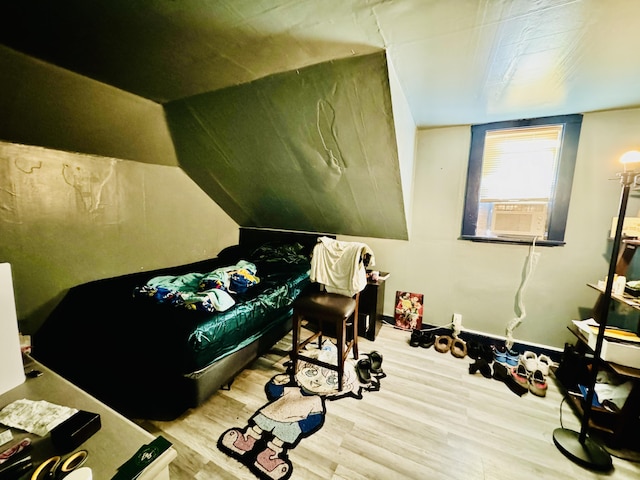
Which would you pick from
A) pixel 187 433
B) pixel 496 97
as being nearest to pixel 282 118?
pixel 496 97

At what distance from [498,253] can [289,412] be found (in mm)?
2502

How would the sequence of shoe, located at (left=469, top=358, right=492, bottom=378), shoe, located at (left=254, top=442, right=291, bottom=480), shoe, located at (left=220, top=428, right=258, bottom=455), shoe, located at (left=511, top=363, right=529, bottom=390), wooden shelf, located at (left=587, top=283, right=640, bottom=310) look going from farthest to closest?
1. shoe, located at (left=469, top=358, right=492, bottom=378)
2. shoe, located at (left=511, top=363, right=529, bottom=390)
3. wooden shelf, located at (left=587, top=283, right=640, bottom=310)
4. shoe, located at (left=220, top=428, right=258, bottom=455)
5. shoe, located at (left=254, top=442, right=291, bottom=480)

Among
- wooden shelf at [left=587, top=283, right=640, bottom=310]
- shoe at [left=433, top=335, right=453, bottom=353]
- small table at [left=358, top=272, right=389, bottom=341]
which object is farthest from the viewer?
small table at [left=358, top=272, right=389, bottom=341]

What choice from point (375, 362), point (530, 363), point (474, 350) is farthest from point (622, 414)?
point (375, 362)

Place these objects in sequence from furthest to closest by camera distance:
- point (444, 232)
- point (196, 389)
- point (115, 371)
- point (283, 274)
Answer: point (444, 232)
point (283, 274)
point (115, 371)
point (196, 389)

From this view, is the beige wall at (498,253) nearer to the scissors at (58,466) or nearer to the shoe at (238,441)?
the shoe at (238,441)

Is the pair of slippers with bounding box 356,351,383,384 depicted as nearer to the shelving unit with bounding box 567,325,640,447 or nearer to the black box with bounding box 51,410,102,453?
the shelving unit with bounding box 567,325,640,447

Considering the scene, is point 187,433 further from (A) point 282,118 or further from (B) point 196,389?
(A) point 282,118

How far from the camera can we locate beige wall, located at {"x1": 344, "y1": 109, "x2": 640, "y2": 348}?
2.19 meters

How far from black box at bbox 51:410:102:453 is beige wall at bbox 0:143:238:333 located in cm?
207

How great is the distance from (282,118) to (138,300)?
1868 mm

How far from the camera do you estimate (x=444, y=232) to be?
283cm

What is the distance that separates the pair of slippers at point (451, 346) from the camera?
253 cm

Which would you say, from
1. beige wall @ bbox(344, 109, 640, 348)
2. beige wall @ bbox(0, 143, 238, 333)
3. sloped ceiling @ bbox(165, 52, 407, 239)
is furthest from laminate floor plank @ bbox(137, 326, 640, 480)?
sloped ceiling @ bbox(165, 52, 407, 239)
